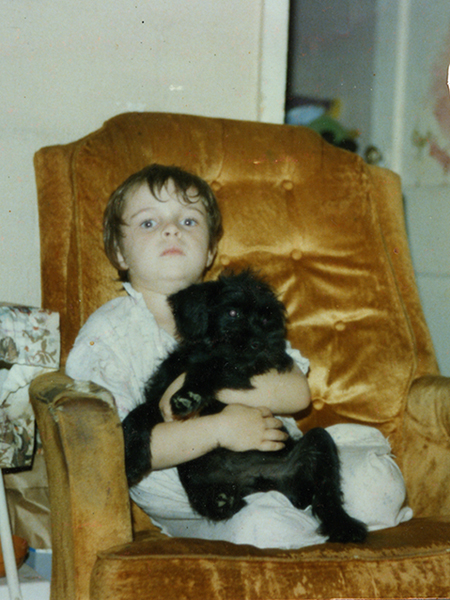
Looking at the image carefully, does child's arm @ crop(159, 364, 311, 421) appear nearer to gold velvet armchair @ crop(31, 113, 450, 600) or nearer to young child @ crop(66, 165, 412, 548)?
young child @ crop(66, 165, 412, 548)

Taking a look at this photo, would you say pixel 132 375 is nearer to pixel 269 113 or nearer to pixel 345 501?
pixel 345 501

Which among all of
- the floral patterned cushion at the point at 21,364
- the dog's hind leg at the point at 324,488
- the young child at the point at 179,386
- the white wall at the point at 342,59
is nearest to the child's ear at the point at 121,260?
the young child at the point at 179,386

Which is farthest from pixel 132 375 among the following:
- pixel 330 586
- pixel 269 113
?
pixel 269 113

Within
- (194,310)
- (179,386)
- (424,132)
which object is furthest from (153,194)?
(424,132)

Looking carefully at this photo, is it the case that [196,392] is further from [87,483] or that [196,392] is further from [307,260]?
[307,260]

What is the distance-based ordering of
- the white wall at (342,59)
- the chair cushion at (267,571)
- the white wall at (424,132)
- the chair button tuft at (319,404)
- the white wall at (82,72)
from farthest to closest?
the white wall at (342,59), the white wall at (424,132), the white wall at (82,72), the chair button tuft at (319,404), the chair cushion at (267,571)

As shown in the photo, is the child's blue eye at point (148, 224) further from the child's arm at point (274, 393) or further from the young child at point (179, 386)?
the child's arm at point (274, 393)

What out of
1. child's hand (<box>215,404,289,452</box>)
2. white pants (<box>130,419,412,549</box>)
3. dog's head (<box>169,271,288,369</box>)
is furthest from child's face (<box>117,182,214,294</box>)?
white pants (<box>130,419,412,549</box>)
